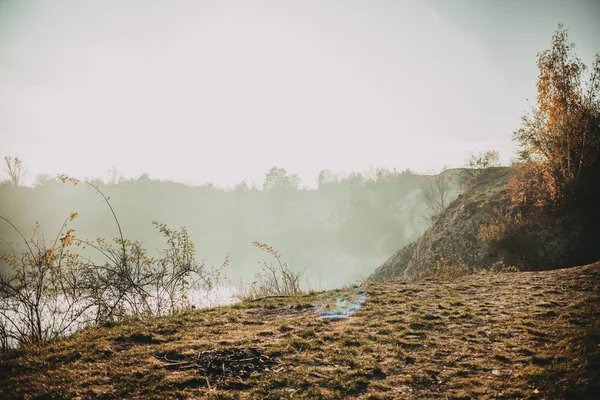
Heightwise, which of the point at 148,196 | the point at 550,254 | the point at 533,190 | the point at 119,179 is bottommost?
the point at 550,254

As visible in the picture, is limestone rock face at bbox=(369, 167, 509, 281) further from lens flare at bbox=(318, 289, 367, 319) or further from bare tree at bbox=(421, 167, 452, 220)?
lens flare at bbox=(318, 289, 367, 319)

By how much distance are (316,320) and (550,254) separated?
35.2ft

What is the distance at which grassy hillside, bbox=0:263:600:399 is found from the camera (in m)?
3.18

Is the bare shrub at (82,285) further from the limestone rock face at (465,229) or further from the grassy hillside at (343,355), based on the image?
the limestone rock face at (465,229)

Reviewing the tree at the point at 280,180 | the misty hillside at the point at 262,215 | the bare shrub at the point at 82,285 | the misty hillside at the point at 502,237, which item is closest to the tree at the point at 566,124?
the misty hillside at the point at 502,237

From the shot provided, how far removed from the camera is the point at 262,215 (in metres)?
72.9

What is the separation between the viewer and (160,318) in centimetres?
618

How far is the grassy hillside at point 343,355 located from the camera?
318 centimetres

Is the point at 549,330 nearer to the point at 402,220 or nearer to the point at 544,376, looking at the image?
the point at 544,376

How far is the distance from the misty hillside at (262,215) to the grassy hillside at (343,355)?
3734 cm

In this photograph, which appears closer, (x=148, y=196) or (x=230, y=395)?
(x=230, y=395)

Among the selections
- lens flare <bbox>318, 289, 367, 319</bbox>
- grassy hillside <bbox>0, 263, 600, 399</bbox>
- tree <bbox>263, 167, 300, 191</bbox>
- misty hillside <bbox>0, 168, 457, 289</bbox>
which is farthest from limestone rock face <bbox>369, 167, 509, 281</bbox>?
tree <bbox>263, 167, 300, 191</bbox>

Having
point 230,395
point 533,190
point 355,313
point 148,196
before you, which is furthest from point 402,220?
point 148,196

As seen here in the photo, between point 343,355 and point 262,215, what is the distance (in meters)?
69.4
